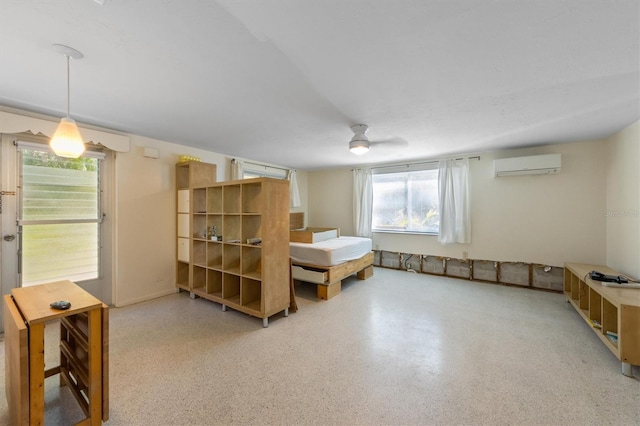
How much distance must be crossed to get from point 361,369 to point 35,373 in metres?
1.93

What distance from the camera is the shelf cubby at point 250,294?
9.60ft

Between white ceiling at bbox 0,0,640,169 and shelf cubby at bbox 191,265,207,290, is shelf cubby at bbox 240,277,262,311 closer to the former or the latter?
shelf cubby at bbox 191,265,207,290

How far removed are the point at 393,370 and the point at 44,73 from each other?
3.40 metres

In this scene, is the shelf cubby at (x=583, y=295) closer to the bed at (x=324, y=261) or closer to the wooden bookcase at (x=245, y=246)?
the bed at (x=324, y=261)

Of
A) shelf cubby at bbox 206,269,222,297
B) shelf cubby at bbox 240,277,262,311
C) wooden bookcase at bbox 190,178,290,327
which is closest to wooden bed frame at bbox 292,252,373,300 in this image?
wooden bookcase at bbox 190,178,290,327

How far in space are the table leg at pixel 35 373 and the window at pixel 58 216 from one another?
2095 millimetres

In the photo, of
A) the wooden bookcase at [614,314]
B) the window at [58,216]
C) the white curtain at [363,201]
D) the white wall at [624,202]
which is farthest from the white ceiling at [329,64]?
the white curtain at [363,201]

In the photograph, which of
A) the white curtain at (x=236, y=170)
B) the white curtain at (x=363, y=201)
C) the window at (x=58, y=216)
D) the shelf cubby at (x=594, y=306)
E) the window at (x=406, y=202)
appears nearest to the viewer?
the shelf cubby at (x=594, y=306)

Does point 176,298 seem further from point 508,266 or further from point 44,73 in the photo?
point 508,266

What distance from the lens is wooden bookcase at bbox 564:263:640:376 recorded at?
6.07 feet

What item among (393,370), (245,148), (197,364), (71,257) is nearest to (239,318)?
(197,364)

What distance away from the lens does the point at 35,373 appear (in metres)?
1.24

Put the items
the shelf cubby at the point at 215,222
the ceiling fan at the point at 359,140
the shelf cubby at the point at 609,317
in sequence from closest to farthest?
the shelf cubby at the point at 609,317, the ceiling fan at the point at 359,140, the shelf cubby at the point at 215,222

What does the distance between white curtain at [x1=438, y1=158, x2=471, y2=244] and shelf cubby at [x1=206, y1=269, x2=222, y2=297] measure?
3737mm
